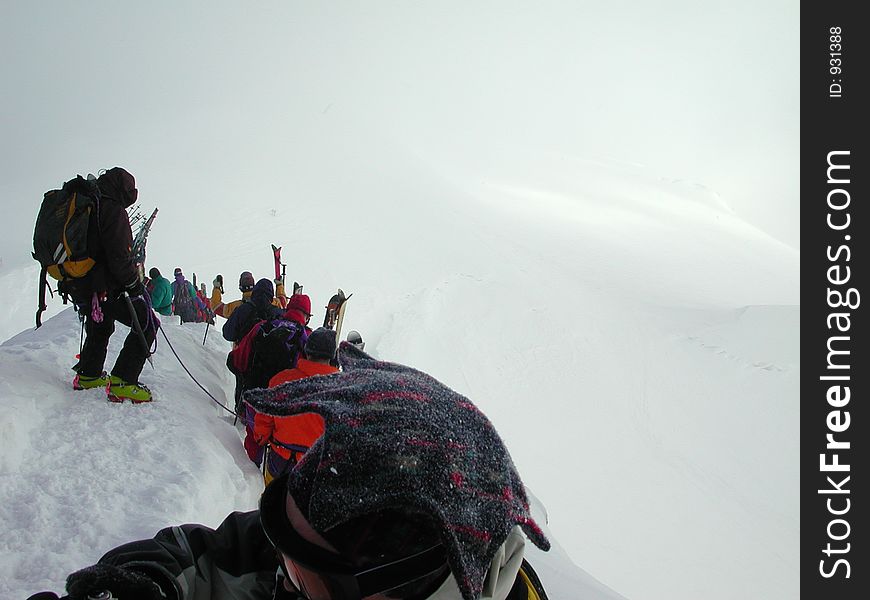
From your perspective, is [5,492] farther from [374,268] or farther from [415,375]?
[374,268]

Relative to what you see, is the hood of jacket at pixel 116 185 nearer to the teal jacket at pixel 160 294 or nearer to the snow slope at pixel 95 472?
the snow slope at pixel 95 472

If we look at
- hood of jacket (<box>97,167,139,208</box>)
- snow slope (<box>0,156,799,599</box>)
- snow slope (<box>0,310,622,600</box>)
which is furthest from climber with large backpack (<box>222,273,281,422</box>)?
hood of jacket (<box>97,167,139,208</box>)

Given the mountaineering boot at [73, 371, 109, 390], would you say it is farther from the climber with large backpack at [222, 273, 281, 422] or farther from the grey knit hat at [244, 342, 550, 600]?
the grey knit hat at [244, 342, 550, 600]

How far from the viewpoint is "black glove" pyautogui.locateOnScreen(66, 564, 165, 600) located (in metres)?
0.93

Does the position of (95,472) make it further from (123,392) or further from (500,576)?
(500,576)

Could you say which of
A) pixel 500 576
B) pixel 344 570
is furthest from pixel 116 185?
pixel 500 576

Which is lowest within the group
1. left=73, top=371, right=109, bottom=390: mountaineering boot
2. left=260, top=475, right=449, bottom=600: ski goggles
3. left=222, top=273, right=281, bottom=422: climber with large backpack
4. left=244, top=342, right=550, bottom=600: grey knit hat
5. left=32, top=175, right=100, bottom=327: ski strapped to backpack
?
left=73, top=371, right=109, bottom=390: mountaineering boot

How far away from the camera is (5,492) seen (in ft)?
7.70

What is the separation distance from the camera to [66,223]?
9.95 ft

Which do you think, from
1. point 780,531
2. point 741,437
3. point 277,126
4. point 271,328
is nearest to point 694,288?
point 741,437

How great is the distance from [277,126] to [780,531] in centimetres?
3730

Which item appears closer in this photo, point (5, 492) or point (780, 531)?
point (5, 492)

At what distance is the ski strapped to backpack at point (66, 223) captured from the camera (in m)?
3.03

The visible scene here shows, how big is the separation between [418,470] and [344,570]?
209mm
